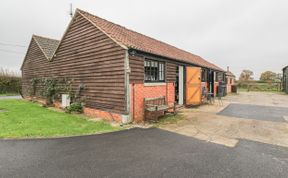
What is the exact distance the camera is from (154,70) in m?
9.11

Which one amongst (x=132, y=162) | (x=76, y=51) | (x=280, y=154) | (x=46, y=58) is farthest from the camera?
(x=46, y=58)

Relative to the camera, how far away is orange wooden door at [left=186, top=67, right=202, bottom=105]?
1188 centimetres

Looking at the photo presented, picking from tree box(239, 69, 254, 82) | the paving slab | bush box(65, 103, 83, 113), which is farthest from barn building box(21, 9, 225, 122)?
tree box(239, 69, 254, 82)

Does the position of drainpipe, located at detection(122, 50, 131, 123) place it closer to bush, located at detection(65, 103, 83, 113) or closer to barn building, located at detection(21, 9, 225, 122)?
barn building, located at detection(21, 9, 225, 122)

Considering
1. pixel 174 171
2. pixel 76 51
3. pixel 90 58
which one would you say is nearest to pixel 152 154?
pixel 174 171

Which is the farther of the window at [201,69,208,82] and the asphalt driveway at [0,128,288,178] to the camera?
the window at [201,69,208,82]

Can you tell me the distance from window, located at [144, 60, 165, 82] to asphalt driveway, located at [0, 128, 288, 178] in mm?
3963

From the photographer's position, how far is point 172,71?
10.5 m

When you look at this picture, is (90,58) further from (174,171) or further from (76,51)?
(174,171)

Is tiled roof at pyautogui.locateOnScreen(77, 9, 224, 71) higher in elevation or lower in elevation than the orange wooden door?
higher

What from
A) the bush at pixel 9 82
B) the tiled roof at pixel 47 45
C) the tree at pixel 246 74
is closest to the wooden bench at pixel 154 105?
the tiled roof at pixel 47 45

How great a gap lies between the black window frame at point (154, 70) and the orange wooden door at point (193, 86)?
289 centimetres

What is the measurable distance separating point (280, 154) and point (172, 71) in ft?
23.5

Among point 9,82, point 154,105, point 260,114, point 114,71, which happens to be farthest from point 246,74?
point 9,82
